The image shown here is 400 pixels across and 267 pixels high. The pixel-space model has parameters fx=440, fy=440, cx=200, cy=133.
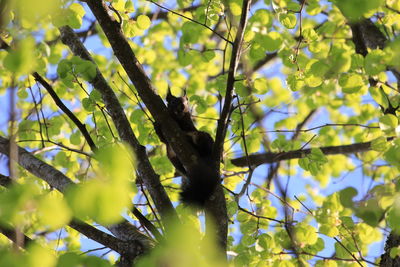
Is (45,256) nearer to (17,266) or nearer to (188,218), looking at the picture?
→ (17,266)

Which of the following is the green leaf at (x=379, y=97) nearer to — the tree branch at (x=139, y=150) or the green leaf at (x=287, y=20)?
the green leaf at (x=287, y=20)

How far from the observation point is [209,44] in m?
5.53

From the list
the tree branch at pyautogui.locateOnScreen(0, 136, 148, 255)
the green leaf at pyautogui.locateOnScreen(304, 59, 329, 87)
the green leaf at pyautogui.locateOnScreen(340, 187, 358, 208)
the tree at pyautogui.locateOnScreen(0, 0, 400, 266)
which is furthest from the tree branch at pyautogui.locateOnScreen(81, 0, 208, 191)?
the green leaf at pyautogui.locateOnScreen(340, 187, 358, 208)

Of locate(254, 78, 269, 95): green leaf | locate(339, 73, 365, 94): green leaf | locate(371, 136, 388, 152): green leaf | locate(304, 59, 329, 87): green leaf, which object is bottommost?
locate(371, 136, 388, 152): green leaf

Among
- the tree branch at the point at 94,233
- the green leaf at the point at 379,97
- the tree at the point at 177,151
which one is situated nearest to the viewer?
the tree at the point at 177,151

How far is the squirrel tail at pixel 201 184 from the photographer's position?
102 inches

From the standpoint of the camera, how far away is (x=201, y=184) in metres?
2.60

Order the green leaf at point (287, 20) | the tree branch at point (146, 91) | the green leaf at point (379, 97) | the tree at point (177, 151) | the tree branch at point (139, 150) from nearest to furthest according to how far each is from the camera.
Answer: the tree at point (177, 151) < the green leaf at point (379, 97) < the green leaf at point (287, 20) < the tree branch at point (139, 150) < the tree branch at point (146, 91)

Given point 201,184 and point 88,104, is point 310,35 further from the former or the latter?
point 88,104

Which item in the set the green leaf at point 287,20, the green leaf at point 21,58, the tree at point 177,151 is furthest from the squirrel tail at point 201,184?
the green leaf at point 21,58

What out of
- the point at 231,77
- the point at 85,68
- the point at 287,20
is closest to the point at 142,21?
the point at 85,68

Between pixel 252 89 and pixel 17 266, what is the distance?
196 centimetres

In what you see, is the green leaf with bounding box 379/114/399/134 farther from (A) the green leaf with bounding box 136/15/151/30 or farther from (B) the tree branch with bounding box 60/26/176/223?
(A) the green leaf with bounding box 136/15/151/30

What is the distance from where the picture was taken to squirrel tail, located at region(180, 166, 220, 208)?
2.58m
